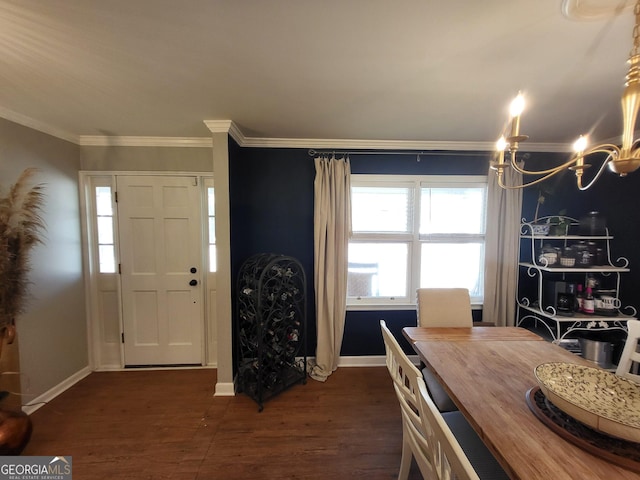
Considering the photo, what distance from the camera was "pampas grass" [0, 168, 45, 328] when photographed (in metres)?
1.72

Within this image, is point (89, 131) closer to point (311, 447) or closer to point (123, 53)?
point (123, 53)

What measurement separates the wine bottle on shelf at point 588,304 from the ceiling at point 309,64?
1.49 meters

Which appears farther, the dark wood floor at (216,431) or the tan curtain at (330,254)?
the tan curtain at (330,254)

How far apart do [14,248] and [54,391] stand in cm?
140

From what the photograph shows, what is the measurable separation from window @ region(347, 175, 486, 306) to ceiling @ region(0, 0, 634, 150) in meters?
0.66

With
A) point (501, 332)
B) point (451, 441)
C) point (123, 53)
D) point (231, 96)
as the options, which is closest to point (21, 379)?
point (123, 53)

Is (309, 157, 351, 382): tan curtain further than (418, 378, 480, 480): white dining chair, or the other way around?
(309, 157, 351, 382): tan curtain

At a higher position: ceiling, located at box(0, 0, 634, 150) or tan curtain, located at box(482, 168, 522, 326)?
ceiling, located at box(0, 0, 634, 150)

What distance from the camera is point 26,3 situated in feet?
3.35

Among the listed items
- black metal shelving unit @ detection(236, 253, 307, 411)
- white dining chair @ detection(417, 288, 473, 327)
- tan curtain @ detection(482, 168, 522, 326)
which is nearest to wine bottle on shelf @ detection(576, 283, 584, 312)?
tan curtain @ detection(482, 168, 522, 326)

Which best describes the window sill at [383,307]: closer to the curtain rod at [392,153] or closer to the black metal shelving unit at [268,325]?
the black metal shelving unit at [268,325]

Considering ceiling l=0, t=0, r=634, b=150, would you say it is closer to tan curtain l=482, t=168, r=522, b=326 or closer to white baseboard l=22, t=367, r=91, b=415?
tan curtain l=482, t=168, r=522, b=326

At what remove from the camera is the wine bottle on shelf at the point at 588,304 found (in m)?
2.30
